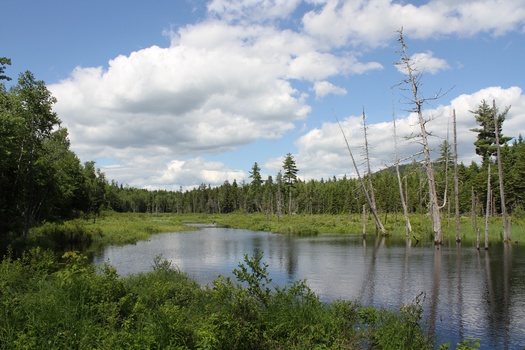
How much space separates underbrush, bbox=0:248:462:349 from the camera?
711 centimetres

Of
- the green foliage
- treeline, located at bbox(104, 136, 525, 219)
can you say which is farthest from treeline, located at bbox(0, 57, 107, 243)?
treeline, located at bbox(104, 136, 525, 219)

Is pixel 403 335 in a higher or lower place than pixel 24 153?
lower

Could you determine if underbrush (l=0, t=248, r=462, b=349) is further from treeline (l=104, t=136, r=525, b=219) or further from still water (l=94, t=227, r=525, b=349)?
treeline (l=104, t=136, r=525, b=219)

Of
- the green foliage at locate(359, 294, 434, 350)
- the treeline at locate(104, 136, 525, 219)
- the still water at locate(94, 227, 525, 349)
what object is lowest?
the still water at locate(94, 227, 525, 349)

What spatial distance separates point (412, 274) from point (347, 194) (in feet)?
268

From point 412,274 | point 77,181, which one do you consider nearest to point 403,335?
point 412,274

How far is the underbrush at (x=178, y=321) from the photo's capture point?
711cm

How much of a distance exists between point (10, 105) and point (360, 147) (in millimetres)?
33842

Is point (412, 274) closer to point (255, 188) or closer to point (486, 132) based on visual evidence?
Answer: point (486, 132)

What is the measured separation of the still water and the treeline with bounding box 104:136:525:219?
6.96m

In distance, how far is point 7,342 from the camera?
21.3 feet

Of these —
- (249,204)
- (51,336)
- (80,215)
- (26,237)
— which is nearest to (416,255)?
(51,336)

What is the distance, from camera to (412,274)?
64.6 feet

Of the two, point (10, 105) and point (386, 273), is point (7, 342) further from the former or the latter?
point (10, 105)
